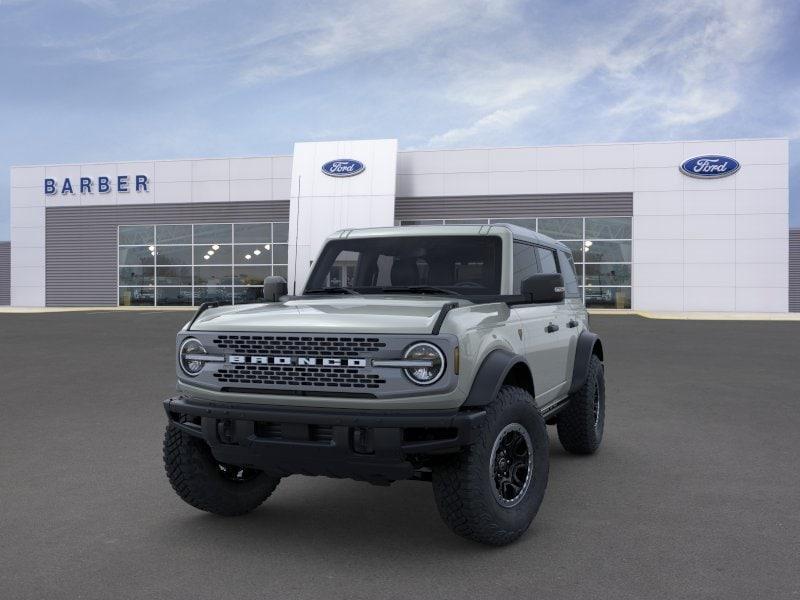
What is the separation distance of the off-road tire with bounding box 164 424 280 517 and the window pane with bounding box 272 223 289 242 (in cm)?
3210

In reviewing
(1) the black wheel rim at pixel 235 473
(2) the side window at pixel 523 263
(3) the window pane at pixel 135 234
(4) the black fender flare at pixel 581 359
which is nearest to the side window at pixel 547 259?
(2) the side window at pixel 523 263

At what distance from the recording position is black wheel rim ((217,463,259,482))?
4770mm

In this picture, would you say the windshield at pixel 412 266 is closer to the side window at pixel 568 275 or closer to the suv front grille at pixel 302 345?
the suv front grille at pixel 302 345

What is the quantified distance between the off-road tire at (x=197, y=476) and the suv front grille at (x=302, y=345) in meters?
0.71

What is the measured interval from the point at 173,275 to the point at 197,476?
35.1 metres

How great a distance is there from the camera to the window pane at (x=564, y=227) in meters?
34.2

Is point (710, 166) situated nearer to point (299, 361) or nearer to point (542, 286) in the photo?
point (542, 286)

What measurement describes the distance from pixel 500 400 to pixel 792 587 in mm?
1662

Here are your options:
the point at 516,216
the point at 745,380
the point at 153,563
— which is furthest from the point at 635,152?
the point at 153,563

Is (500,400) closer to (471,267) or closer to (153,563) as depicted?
(471,267)

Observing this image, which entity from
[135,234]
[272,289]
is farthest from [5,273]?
[272,289]

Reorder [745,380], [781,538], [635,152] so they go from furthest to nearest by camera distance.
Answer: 1. [635,152]
2. [745,380]
3. [781,538]

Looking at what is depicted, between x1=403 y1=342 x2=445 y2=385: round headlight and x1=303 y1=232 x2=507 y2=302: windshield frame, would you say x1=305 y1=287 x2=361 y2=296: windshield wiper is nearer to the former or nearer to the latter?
x1=303 y1=232 x2=507 y2=302: windshield frame

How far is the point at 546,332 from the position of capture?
544 cm
